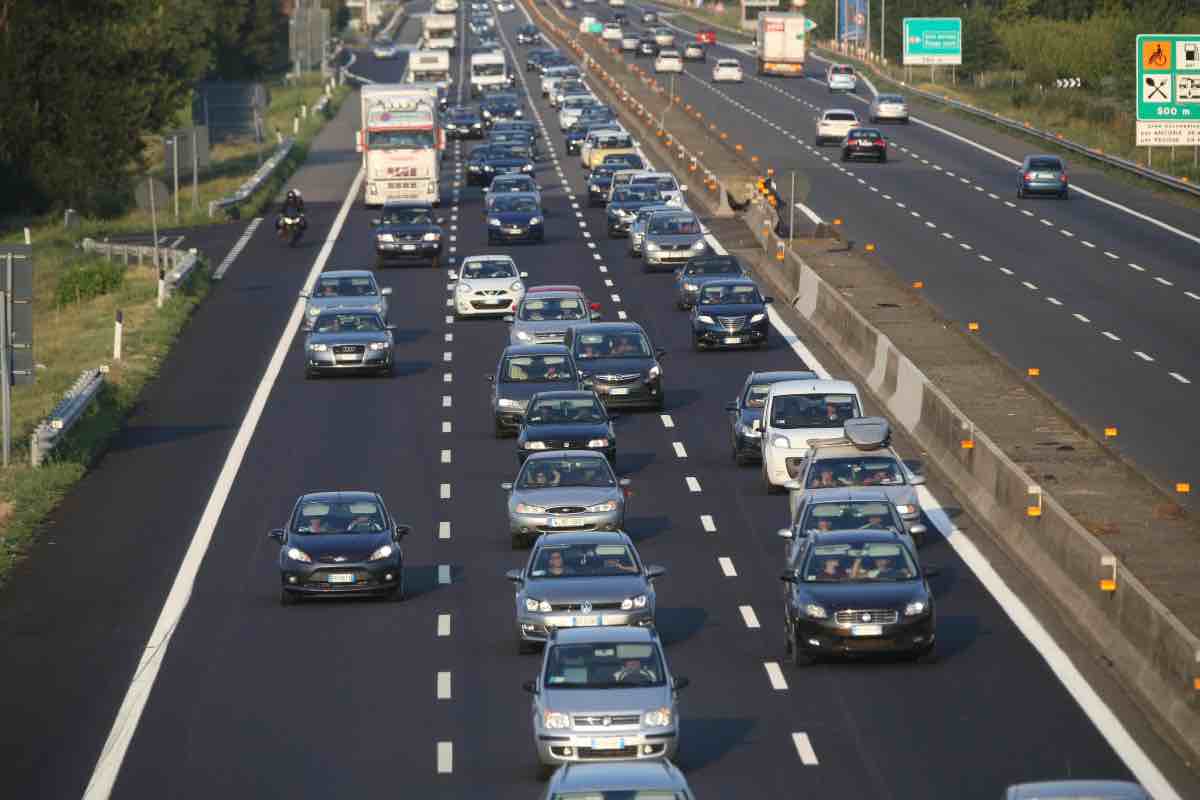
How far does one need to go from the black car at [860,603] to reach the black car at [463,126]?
266ft

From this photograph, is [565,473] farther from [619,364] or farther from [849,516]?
[619,364]

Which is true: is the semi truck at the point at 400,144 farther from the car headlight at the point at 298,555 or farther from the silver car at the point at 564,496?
the car headlight at the point at 298,555

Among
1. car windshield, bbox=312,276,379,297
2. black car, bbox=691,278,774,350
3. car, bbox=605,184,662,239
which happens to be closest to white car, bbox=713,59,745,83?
car, bbox=605,184,662,239

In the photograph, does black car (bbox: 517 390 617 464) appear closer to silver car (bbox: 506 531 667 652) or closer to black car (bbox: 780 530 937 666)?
silver car (bbox: 506 531 667 652)

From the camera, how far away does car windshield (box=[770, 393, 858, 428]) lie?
3703 cm

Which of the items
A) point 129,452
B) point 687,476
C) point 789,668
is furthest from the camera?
point 129,452

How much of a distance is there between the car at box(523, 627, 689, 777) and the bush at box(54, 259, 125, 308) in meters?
46.5

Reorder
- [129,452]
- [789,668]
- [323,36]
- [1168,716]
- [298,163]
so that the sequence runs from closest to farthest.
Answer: [1168,716]
[789,668]
[129,452]
[298,163]
[323,36]

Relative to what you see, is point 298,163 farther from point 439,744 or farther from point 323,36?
point 439,744

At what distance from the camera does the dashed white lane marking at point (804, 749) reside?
74.5ft

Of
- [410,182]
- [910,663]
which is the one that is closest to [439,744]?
[910,663]

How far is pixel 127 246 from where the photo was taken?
235 feet

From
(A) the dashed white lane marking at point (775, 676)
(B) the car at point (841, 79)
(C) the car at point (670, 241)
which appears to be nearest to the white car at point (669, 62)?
(B) the car at point (841, 79)

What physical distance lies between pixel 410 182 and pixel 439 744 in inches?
2256
